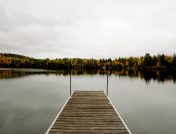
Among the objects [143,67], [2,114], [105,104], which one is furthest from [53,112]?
[143,67]

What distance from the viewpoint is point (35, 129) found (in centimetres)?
1538

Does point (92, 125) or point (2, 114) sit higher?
point (92, 125)

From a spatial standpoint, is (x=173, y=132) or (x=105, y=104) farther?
(x=105, y=104)

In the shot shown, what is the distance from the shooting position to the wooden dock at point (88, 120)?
10.4m

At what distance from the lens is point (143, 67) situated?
456 ft

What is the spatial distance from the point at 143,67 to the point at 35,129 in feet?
424

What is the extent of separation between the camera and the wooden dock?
34.2 feet

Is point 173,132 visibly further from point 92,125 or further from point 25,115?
point 25,115

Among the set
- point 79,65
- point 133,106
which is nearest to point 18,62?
point 79,65

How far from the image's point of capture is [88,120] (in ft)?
40.0

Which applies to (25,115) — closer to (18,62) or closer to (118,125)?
(118,125)

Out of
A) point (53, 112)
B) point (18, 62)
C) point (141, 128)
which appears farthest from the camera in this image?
point (18, 62)

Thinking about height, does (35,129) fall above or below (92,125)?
below

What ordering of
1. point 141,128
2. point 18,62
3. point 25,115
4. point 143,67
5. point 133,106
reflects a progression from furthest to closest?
point 18,62 < point 143,67 < point 133,106 < point 25,115 < point 141,128
